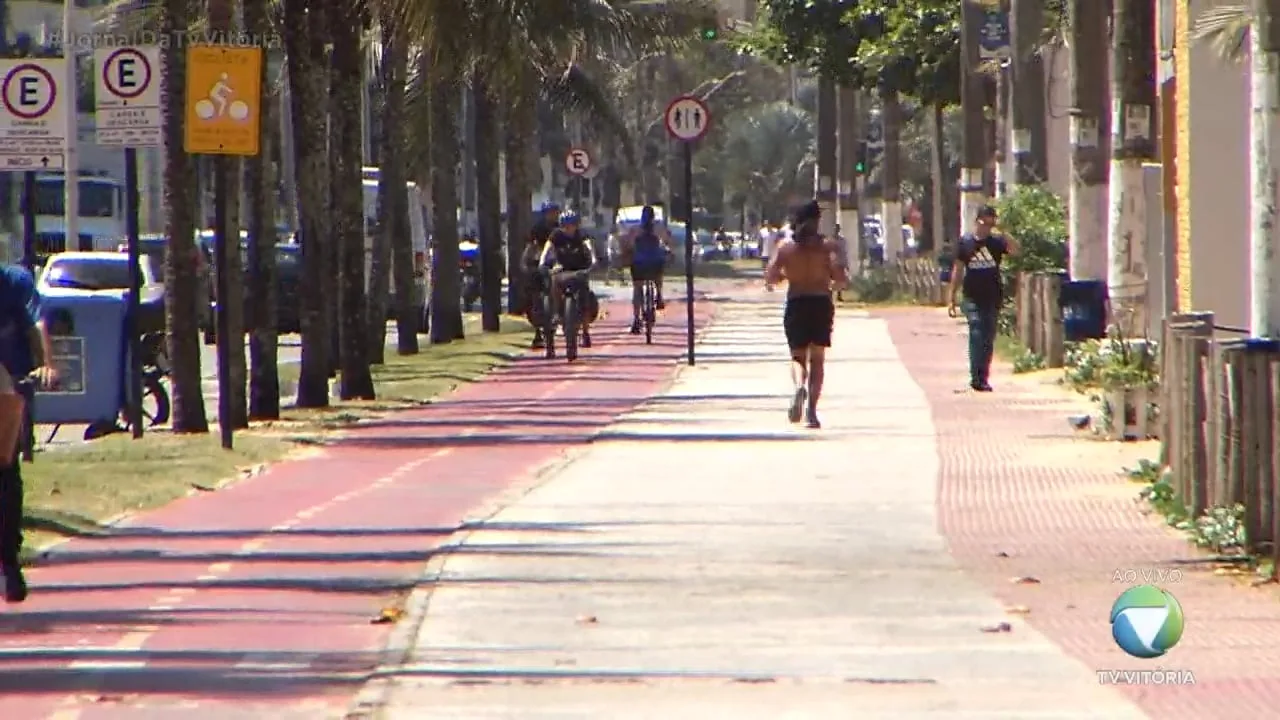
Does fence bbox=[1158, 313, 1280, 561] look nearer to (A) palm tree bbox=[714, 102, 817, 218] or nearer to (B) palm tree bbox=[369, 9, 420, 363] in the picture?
(B) palm tree bbox=[369, 9, 420, 363]

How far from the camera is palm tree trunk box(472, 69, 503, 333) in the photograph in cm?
4031

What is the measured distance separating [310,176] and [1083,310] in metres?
8.37

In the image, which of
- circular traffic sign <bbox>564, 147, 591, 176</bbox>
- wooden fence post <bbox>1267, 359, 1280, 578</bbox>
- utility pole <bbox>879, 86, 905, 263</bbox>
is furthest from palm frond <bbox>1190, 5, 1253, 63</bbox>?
circular traffic sign <bbox>564, 147, 591, 176</bbox>

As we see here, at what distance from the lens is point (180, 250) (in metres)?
20.5

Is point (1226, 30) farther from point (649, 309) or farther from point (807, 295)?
point (649, 309)

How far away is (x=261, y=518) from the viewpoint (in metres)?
14.7

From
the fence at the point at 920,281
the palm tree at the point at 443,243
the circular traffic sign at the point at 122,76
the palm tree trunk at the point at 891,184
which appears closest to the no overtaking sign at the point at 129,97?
the circular traffic sign at the point at 122,76

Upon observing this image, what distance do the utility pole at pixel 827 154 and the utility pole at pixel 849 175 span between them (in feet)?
0.77

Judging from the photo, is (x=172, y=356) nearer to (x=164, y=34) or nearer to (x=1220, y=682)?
(x=164, y=34)

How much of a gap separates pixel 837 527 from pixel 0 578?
4572mm

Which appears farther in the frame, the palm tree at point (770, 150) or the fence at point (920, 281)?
the palm tree at point (770, 150)

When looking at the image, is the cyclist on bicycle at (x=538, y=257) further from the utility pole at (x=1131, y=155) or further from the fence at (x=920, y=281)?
the fence at (x=920, y=281)

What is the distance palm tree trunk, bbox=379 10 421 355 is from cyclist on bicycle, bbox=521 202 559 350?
5.16 ft

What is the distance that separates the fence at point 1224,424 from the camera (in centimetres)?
1159
